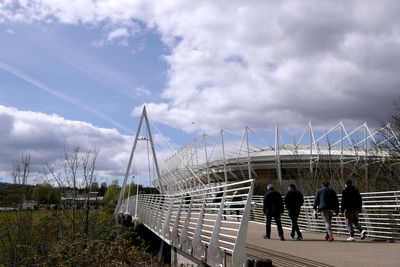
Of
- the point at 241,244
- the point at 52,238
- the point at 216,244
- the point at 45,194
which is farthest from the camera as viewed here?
the point at 45,194

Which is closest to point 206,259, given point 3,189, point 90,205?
point 90,205

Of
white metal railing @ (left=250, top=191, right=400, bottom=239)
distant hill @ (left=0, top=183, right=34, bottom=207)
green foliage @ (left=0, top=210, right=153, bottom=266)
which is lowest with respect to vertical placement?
green foliage @ (left=0, top=210, right=153, bottom=266)

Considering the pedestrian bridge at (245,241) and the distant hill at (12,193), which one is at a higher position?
the distant hill at (12,193)

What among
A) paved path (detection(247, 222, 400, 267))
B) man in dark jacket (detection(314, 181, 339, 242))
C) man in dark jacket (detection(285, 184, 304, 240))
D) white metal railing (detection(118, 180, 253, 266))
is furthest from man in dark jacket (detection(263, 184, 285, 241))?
white metal railing (detection(118, 180, 253, 266))

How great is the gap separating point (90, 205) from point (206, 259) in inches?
581

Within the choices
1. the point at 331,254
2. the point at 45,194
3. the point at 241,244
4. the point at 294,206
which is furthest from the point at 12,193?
the point at 241,244

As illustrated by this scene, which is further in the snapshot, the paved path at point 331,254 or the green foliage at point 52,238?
the green foliage at point 52,238

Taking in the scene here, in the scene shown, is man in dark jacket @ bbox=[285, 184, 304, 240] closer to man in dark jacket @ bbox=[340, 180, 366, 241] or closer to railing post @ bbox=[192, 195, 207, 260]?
man in dark jacket @ bbox=[340, 180, 366, 241]

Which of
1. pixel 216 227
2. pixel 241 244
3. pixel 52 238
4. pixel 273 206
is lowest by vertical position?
pixel 52 238

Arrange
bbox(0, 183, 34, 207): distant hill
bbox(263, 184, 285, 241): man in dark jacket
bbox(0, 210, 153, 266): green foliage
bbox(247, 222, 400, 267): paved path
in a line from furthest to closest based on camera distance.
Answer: bbox(0, 183, 34, 207): distant hill, bbox(0, 210, 153, 266): green foliage, bbox(263, 184, 285, 241): man in dark jacket, bbox(247, 222, 400, 267): paved path

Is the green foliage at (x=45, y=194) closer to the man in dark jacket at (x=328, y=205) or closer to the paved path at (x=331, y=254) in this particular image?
→ the man in dark jacket at (x=328, y=205)

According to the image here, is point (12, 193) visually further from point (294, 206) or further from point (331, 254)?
point (331, 254)

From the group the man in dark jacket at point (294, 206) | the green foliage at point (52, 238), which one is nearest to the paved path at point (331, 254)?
the man in dark jacket at point (294, 206)

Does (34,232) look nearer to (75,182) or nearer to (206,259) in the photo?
(75,182)
